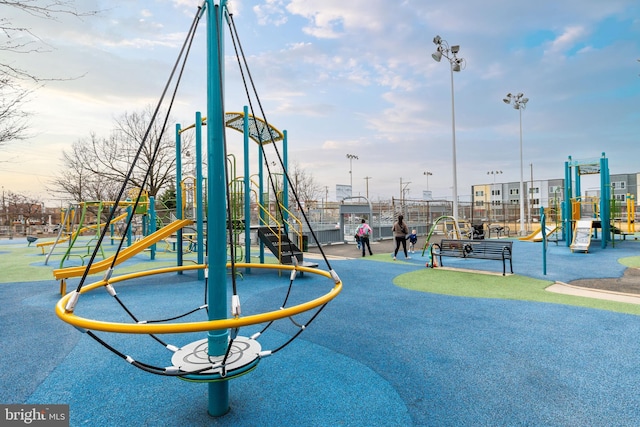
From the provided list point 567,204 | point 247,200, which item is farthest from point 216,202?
point 567,204

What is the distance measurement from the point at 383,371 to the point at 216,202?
7.81 feet

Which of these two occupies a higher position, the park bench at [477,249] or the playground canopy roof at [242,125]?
the playground canopy roof at [242,125]

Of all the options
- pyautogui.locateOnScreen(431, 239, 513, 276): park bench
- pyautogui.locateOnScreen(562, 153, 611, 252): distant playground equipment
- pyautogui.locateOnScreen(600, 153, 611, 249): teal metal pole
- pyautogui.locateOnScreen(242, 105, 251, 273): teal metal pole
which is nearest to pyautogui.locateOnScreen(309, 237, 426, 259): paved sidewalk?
pyautogui.locateOnScreen(431, 239, 513, 276): park bench

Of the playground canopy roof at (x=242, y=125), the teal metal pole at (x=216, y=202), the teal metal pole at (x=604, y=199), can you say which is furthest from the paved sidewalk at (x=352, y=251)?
the teal metal pole at (x=216, y=202)

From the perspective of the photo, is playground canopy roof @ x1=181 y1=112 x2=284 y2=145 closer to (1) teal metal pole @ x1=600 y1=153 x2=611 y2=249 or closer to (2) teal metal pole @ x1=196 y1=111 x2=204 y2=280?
(2) teal metal pole @ x1=196 y1=111 x2=204 y2=280

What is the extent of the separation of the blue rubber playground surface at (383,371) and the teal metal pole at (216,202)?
53cm

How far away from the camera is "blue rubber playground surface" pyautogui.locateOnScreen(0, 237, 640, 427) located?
277cm

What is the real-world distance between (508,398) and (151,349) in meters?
3.80

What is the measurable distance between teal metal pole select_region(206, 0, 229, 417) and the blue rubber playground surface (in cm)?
53

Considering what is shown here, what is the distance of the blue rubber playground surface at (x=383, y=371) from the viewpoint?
277 cm

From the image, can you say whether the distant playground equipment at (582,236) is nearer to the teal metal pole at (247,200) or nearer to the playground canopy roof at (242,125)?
the playground canopy roof at (242,125)

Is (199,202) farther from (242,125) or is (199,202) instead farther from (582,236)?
(582,236)

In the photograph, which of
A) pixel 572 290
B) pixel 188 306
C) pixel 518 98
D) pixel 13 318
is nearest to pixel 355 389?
pixel 188 306

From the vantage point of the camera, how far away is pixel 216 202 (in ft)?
8.69
